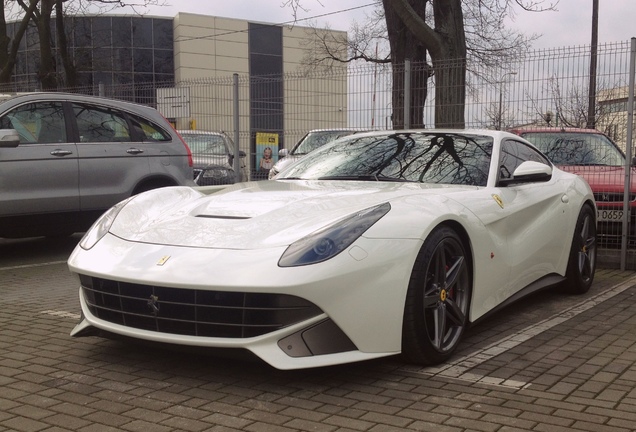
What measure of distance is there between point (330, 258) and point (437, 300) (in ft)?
2.62

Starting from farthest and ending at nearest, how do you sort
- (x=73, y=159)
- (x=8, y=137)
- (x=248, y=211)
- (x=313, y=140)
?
(x=313, y=140) → (x=73, y=159) → (x=8, y=137) → (x=248, y=211)

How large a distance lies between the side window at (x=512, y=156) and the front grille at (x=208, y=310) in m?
2.18

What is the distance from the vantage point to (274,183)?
16.5 ft

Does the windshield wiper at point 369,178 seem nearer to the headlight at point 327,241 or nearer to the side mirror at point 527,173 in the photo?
the side mirror at point 527,173

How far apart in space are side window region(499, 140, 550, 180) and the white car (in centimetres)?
4

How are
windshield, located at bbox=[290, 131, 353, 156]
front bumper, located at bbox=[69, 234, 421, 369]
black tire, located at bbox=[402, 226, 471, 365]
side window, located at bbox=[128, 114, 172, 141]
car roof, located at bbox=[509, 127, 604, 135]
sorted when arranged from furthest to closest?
windshield, located at bbox=[290, 131, 353, 156], side window, located at bbox=[128, 114, 172, 141], car roof, located at bbox=[509, 127, 604, 135], black tire, located at bbox=[402, 226, 471, 365], front bumper, located at bbox=[69, 234, 421, 369]

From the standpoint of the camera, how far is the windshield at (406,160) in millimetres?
4875

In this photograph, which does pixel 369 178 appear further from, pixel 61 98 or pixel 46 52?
pixel 46 52

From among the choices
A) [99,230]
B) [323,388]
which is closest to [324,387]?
[323,388]

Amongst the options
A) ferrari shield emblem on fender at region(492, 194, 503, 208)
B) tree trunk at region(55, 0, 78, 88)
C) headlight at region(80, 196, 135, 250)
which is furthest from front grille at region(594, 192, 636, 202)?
tree trunk at region(55, 0, 78, 88)

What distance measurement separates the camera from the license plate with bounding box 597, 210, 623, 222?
7.84 m

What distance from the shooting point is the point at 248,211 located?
4.10 m

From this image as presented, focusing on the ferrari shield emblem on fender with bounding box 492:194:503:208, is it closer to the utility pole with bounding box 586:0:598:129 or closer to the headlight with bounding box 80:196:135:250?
the headlight with bounding box 80:196:135:250

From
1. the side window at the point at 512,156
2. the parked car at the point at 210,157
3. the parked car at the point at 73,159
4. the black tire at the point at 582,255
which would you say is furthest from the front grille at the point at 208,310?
the parked car at the point at 210,157
